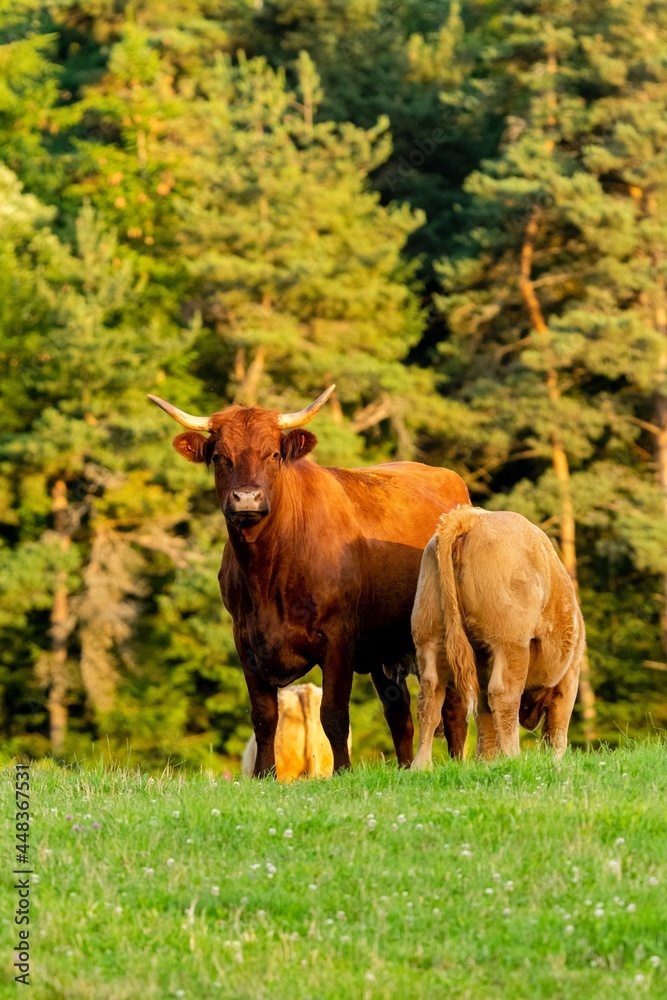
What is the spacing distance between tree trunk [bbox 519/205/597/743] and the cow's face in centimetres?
2711

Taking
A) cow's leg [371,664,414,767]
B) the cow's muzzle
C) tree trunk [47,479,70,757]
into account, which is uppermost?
the cow's muzzle

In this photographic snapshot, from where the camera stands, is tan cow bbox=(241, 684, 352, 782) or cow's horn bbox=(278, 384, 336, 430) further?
tan cow bbox=(241, 684, 352, 782)

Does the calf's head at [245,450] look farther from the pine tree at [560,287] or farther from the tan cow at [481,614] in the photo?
the pine tree at [560,287]

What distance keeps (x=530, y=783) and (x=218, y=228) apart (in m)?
32.6

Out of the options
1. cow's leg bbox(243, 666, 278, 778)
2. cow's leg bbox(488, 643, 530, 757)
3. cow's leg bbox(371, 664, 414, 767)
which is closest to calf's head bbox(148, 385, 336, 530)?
cow's leg bbox(243, 666, 278, 778)

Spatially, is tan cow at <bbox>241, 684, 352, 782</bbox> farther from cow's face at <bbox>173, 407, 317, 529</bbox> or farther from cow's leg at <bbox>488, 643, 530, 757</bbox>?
cow's leg at <bbox>488, 643, 530, 757</bbox>

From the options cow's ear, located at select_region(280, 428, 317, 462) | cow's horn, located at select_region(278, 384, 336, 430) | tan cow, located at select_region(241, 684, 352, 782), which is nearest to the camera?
cow's ear, located at select_region(280, 428, 317, 462)

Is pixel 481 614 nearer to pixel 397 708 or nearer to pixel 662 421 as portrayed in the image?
pixel 397 708

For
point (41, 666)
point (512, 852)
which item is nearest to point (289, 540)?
point (512, 852)

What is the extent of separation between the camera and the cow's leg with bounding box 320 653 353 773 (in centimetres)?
1058

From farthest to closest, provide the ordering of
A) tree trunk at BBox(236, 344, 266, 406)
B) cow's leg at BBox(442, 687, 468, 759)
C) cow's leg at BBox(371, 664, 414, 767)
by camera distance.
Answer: tree trunk at BBox(236, 344, 266, 406) < cow's leg at BBox(371, 664, 414, 767) < cow's leg at BBox(442, 687, 468, 759)

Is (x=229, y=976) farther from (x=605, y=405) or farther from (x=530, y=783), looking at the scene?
(x=605, y=405)

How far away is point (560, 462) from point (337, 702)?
97.7 feet

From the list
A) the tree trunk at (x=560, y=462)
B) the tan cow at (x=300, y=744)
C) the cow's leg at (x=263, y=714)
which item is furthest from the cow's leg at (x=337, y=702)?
the tree trunk at (x=560, y=462)
